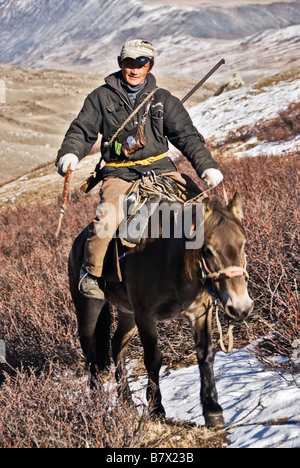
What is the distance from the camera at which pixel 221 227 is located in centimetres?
234

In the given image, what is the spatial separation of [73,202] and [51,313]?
783 cm

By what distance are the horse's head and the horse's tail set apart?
1.79m

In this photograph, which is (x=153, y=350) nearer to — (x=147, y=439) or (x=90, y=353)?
(x=147, y=439)

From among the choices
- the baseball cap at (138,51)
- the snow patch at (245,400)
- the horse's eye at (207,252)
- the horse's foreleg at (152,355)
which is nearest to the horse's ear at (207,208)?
the horse's eye at (207,252)

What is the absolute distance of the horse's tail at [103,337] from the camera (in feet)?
13.0

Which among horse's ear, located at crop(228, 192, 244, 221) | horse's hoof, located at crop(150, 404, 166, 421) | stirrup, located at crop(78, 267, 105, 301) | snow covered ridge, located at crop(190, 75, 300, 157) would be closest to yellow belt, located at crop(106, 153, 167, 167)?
stirrup, located at crop(78, 267, 105, 301)

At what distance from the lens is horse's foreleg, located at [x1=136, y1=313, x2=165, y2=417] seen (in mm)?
2965

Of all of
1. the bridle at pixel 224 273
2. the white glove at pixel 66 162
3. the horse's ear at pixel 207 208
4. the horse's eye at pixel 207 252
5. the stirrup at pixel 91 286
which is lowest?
the stirrup at pixel 91 286

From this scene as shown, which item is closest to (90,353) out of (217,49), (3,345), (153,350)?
(153,350)

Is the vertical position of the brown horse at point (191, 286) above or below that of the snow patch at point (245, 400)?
above

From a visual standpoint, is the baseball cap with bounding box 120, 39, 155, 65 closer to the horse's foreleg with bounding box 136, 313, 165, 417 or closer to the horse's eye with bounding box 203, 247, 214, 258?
the horse's eye with bounding box 203, 247, 214, 258

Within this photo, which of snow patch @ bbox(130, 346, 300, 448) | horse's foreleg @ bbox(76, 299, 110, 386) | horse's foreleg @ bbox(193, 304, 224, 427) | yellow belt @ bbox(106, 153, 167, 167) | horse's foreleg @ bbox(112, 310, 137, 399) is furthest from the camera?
horse's foreleg @ bbox(76, 299, 110, 386)

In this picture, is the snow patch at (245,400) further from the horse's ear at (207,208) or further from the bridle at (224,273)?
the horse's ear at (207,208)

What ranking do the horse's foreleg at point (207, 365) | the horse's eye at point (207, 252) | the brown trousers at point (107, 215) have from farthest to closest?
the brown trousers at point (107, 215)
the horse's foreleg at point (207, 365)
the horse's eye at point (207, 252)
